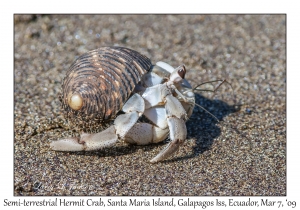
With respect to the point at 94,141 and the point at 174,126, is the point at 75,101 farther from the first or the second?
the point at 174,126

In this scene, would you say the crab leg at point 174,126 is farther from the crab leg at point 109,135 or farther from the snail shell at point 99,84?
the snail shell at point 99,84

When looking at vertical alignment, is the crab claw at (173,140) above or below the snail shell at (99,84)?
below

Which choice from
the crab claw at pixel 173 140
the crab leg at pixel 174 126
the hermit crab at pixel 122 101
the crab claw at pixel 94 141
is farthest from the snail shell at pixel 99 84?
the crab claw at pixel 173 140

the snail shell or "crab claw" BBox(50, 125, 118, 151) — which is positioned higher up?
the snail shell

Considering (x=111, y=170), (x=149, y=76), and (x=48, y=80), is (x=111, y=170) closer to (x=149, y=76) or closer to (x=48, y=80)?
(x=149, y=76)

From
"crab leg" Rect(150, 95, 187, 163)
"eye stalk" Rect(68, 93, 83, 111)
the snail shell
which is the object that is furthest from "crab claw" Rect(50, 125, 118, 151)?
"crab leg" Rect(150, 95, 187, 163)

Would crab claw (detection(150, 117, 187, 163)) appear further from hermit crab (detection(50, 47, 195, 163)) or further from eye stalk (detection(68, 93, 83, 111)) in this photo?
eye stalk (detection(68, 93, 83, 111))
